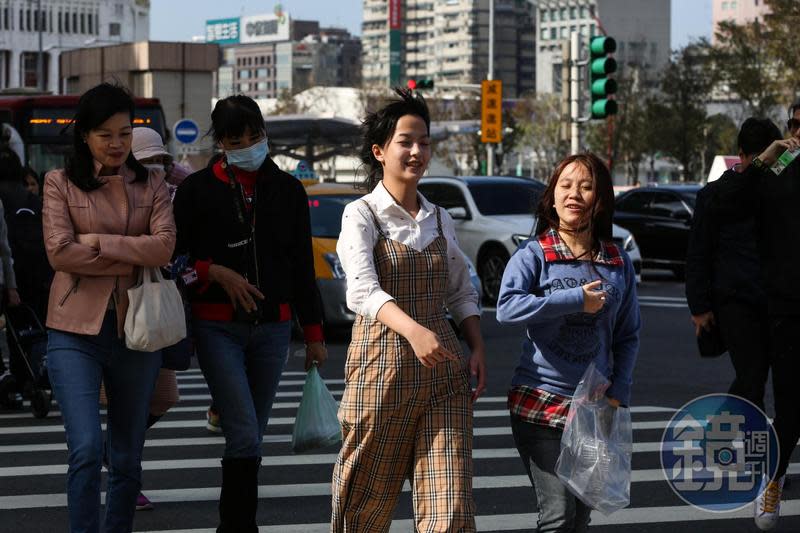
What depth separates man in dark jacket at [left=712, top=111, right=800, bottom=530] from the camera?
6.27 metres

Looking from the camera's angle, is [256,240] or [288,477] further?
[288,477]

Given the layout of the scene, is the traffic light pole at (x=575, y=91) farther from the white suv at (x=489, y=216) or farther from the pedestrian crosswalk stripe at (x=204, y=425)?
the pedestrian crosswalk stripe at (x=204, y=425)

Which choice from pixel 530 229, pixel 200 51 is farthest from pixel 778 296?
pixel 200 51

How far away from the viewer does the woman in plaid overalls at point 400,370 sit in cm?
454

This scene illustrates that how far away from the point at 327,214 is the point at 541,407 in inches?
442

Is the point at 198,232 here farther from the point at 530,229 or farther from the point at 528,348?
the point at 530,229

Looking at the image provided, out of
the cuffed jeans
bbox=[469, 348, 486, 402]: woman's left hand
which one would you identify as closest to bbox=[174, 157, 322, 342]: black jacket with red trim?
bbox=[469, 348, 486, 402]: woman's left hand

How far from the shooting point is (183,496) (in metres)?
7.36

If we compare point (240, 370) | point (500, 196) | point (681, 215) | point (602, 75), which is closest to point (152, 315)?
point (240, 370)

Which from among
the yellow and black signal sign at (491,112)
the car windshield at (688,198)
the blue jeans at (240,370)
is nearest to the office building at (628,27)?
the yellow and black signal sign at (491,112)

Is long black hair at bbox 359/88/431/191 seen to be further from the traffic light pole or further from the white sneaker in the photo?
the traffic light pole

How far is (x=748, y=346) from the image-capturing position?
6820 mm

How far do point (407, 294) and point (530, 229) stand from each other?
15.3 meters

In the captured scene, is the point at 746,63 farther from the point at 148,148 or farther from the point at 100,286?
the point at 100,286
